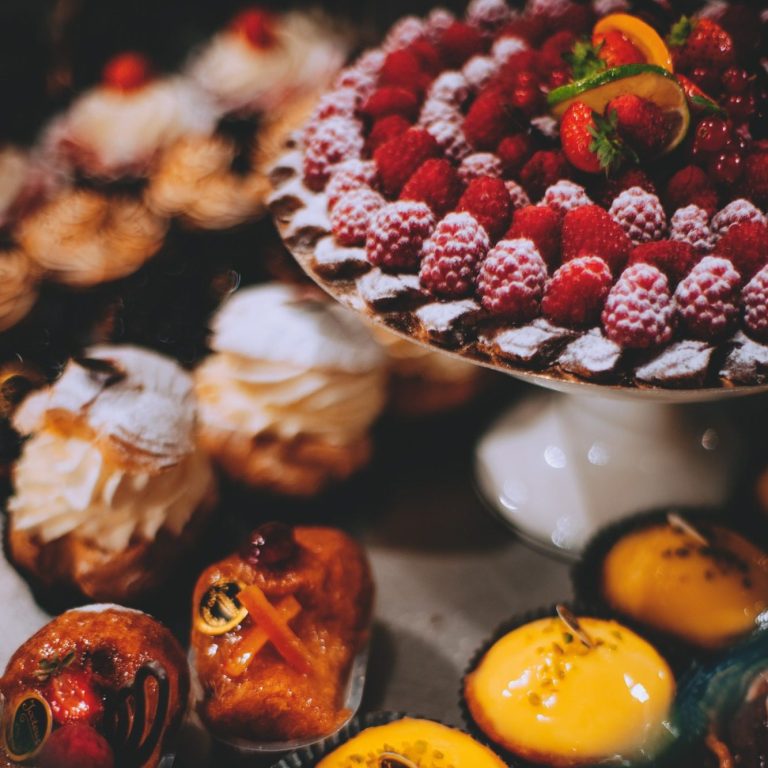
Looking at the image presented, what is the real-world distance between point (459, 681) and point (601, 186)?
0.93 metres

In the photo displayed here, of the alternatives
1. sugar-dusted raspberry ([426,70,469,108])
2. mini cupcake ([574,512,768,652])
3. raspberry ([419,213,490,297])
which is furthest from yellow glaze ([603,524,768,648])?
sugar-dusted raspberry ([426,70,469,108])

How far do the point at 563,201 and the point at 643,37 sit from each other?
1.43 feet

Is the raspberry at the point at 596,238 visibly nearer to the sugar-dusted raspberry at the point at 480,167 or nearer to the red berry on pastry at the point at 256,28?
the sugar-dusted raspberry at the point at 480,167

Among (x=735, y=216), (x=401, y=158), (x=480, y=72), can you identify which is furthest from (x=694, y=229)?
(x=480, y=72)

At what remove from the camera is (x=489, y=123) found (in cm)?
152

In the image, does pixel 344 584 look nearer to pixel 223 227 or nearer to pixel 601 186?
pixel 601 186

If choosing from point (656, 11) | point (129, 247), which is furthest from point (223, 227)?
point (656, 11)

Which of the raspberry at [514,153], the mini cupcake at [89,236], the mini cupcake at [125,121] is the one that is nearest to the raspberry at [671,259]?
the raspberry at [514,153]

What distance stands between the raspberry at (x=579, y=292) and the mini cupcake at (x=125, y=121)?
1.83m

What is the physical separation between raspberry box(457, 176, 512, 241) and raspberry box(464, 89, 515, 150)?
188 mm

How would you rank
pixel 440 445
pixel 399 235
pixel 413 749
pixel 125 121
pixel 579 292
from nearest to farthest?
1. pixel 413 749
2. pixel 579 292
3. pixel 399 235
4. pixel 440 445
5. pixel 125 121

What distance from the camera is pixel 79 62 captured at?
2908 mm

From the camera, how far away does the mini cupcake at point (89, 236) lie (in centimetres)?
222

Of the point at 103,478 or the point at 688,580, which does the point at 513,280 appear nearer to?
the point at 688,580
